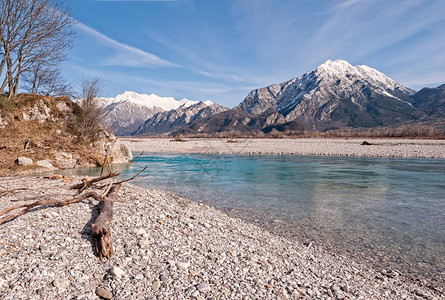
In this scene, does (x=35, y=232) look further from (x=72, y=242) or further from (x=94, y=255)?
(x=94, y=255)

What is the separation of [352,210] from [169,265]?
899cm

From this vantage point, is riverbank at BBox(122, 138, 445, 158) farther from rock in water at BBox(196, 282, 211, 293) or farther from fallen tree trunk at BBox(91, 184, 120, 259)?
rock in water at BBox(196, 282, 211, 293)

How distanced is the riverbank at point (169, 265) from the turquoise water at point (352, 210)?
1.14 meters

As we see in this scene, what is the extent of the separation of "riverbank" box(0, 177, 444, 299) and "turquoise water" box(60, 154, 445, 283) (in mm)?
1142

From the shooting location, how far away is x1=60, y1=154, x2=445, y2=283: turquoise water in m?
6.89

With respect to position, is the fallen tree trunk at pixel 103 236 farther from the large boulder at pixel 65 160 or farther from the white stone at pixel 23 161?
the large boulder at pixel 65 160

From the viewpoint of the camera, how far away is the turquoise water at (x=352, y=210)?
6895mm

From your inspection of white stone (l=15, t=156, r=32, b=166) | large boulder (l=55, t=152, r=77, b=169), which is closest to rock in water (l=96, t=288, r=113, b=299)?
white stone (l=15, t=156, r=32, b=166)

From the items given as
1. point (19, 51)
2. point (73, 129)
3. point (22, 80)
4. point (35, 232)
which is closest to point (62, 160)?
point (73, 129)

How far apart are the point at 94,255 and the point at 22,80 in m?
29.6

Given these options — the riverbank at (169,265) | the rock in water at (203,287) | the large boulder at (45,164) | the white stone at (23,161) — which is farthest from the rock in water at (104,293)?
the large boulder at (45,164)

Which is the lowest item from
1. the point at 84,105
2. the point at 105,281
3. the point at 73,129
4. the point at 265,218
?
the point at 265,218

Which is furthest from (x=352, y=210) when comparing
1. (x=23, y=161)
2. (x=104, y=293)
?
(x=23, y=161)

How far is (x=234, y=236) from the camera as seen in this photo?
699 centimetres
